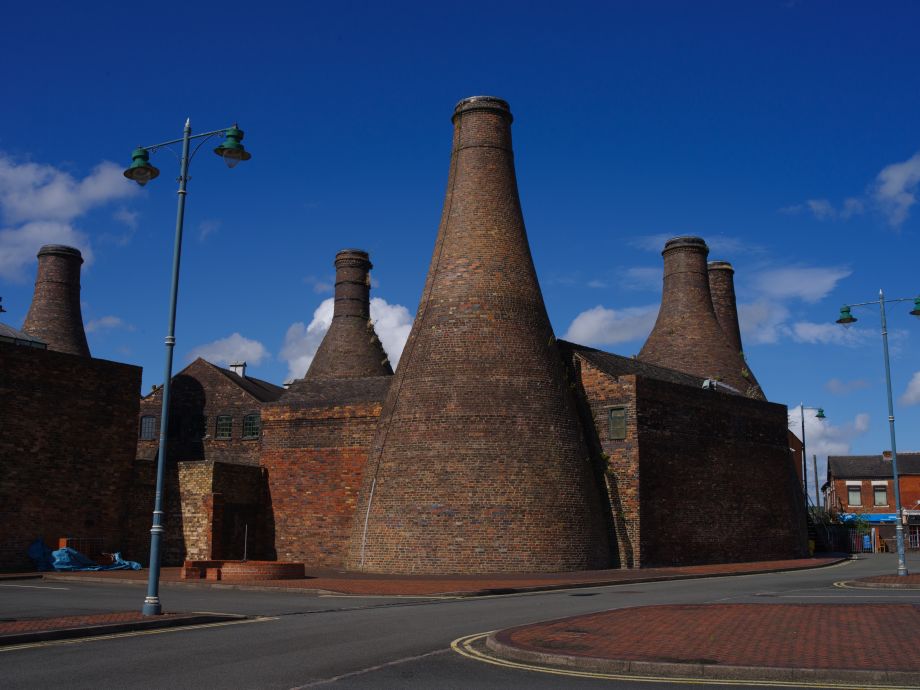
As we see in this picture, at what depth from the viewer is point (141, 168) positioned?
14188mm

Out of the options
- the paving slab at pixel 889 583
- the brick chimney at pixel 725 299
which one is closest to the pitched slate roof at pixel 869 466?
the brick chimney at pixel 725 299

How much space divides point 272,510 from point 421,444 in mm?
9421

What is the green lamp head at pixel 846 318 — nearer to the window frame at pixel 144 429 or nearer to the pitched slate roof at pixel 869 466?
the window frame at pixel 144 429

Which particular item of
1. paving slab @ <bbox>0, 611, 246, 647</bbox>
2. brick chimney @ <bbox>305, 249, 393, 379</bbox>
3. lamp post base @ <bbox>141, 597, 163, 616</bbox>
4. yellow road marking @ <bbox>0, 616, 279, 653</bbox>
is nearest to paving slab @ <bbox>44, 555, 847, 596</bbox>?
yellow road marking @ <bbox>0, 616, 279, 653</bbox>

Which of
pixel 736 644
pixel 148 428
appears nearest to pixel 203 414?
pixel 148 428

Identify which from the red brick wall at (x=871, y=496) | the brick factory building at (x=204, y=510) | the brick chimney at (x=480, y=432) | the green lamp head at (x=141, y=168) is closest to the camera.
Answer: the green lamp head at (x=141, y=168)

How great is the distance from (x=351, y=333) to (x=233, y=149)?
27.6 metres

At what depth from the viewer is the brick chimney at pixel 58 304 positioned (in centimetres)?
3819

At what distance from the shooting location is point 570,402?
26.4 meters

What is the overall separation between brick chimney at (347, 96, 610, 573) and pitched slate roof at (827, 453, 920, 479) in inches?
1712

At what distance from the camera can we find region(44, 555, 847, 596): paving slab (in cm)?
1886

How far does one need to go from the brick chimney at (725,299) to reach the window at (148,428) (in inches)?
1117

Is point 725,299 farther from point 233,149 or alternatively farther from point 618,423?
point 233,149

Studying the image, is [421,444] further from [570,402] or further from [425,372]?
[570,402]
